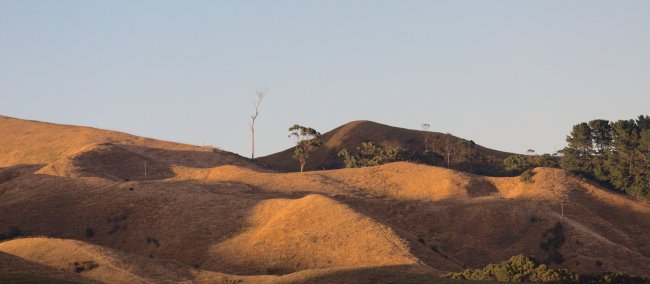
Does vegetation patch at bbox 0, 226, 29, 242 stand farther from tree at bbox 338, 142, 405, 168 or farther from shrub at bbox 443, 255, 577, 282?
tree at bbox 338, 142, 405, 168

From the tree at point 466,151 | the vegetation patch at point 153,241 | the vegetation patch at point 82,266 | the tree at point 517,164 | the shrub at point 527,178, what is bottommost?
the vegetation patch at point 82,266

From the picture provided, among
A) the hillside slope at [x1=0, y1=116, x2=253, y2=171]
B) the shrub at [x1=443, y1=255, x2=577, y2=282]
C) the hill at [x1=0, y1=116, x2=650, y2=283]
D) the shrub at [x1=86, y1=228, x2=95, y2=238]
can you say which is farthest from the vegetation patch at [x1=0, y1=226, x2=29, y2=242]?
the shrub at [x1=443, y1=255, x2=577, y2=282]

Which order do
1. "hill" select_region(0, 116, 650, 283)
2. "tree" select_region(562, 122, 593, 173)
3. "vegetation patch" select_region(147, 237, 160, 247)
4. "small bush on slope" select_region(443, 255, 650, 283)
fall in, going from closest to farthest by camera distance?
"small bush on slope" select_region(443, 255, 650, 283) < "hill" select_region(0, 116, 650, 283) < "vegetation patch" select_region(147, 237, 160, 247) < "tree" select_region(562, 122, 593, 173)

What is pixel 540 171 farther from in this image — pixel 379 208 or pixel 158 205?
pixel 158 205

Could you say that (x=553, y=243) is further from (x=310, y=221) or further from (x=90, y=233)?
(x=90, y=233)

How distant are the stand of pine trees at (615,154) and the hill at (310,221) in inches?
347

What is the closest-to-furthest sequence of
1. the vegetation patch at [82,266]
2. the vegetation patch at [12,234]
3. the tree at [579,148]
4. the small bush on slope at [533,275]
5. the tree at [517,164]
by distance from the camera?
the small bush on slope at [533,275]
the vegetation patch at [82,266]
the vegetation patch at [12,234]
the tree at [579,148]
the tree at [517,164]

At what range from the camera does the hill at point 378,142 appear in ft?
528

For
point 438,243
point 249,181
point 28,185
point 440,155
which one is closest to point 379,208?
point 438,243

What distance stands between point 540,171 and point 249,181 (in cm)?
3913

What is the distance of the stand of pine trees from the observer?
117 m

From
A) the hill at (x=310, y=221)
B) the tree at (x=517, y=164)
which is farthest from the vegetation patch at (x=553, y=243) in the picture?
the tree at (x=517, y=164)

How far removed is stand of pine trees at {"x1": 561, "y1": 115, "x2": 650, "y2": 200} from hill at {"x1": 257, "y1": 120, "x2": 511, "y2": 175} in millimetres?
23155

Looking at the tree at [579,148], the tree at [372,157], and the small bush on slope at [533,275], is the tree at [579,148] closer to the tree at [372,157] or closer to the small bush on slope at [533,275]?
the tree at [372,157]
